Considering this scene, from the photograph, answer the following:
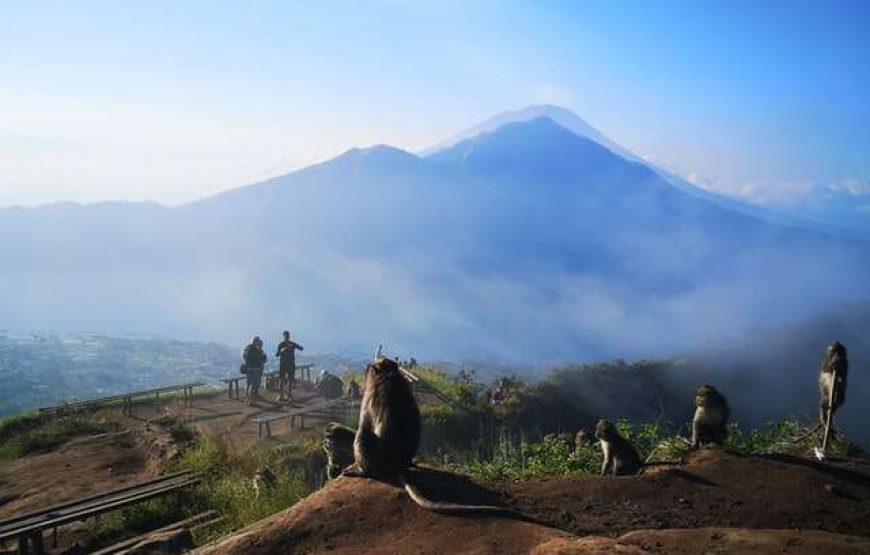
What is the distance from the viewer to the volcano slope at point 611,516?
22.9ft

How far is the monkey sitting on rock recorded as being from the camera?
28.1 ft

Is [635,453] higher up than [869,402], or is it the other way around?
[635,453]

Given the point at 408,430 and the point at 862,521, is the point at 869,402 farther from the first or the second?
the point at 408,430

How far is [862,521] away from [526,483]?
4383 mm

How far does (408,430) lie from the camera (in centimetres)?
860

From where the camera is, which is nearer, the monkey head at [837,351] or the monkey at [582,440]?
the monkey head at [837,351]

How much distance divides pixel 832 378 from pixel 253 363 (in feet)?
64.7

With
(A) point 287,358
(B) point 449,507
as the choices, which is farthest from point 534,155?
(B) point 449,507

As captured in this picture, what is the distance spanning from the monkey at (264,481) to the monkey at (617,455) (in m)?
5.65

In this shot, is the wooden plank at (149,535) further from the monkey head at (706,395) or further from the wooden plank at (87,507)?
the monkey head at (706,395)

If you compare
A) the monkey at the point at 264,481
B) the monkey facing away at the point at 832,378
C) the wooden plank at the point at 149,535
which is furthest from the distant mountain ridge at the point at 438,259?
the wooden plank at the point at 149,535

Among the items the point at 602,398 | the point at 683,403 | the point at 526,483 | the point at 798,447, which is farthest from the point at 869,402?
the point at 526,483

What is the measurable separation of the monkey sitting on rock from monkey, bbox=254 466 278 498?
2.81 m

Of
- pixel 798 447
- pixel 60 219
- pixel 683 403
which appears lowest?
pixel 683 403
